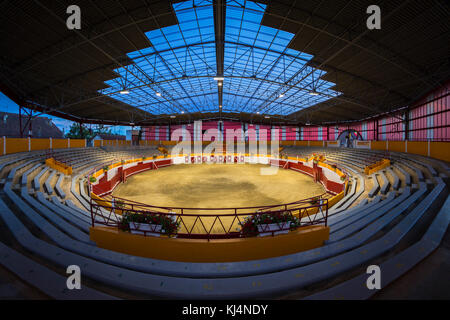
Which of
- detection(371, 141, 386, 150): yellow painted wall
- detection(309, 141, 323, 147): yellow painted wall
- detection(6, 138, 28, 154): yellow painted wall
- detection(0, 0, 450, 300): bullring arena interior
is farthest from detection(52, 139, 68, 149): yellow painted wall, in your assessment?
detection(309, 141, 323, 147): yellow painted wall

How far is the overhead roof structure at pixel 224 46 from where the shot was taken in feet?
36.5

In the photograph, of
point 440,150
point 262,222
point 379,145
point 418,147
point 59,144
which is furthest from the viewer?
point 379,145

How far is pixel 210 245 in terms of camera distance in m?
5.06

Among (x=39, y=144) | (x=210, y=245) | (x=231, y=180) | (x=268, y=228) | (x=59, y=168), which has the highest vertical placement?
(x=39, y=144)

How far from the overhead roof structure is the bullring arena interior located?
12 centimetres

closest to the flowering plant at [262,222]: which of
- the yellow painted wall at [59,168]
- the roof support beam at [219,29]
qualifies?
the roof support beam at [219,29]

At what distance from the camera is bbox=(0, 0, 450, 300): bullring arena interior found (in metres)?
3.46

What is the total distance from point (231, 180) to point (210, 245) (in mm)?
17386

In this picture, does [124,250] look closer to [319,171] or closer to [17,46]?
[17,46]

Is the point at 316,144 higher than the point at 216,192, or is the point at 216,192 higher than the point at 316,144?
the point at 316,144

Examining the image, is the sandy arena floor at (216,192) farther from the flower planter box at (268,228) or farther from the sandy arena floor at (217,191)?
the flower planter box at (268,228)

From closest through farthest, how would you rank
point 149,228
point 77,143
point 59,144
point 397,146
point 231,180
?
1. point 149,228
2. point 397,146
3. point 231,180
4. point 59,144
5. point 77,143

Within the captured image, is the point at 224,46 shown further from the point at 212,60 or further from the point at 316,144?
the point at 316,144

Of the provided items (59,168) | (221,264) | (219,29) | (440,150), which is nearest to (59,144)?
(59,168)
